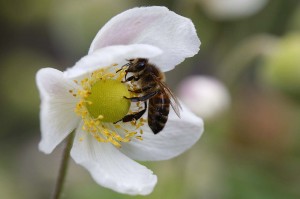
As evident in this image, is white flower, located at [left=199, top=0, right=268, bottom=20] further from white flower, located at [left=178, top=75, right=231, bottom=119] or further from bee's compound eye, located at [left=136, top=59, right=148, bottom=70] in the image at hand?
bee's compound eye, located at [left=136, top=59, right=148, bottom=70]

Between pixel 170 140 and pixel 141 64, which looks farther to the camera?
pixel 170 140

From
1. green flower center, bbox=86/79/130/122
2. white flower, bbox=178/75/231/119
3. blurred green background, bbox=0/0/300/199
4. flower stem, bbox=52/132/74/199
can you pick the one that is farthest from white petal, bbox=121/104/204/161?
white flower, bbox=178/75/231/119

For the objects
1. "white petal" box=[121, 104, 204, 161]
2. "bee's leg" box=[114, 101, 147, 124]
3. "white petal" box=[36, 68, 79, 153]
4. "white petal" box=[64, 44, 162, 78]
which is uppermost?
"white petal" box=[64, 44, 162, 78]

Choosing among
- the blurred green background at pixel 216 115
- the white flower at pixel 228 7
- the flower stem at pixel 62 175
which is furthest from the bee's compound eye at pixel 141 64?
the white flower at pixel 228 7

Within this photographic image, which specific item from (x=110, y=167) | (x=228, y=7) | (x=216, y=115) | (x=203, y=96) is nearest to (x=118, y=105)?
(x=110, y=167)

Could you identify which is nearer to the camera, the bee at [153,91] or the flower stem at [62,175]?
the flower stem at [62,175]

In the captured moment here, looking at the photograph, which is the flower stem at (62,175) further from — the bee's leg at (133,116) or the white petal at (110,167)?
the bee's leg at (133,116)

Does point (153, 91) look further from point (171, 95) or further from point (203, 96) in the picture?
point (203, 96)
